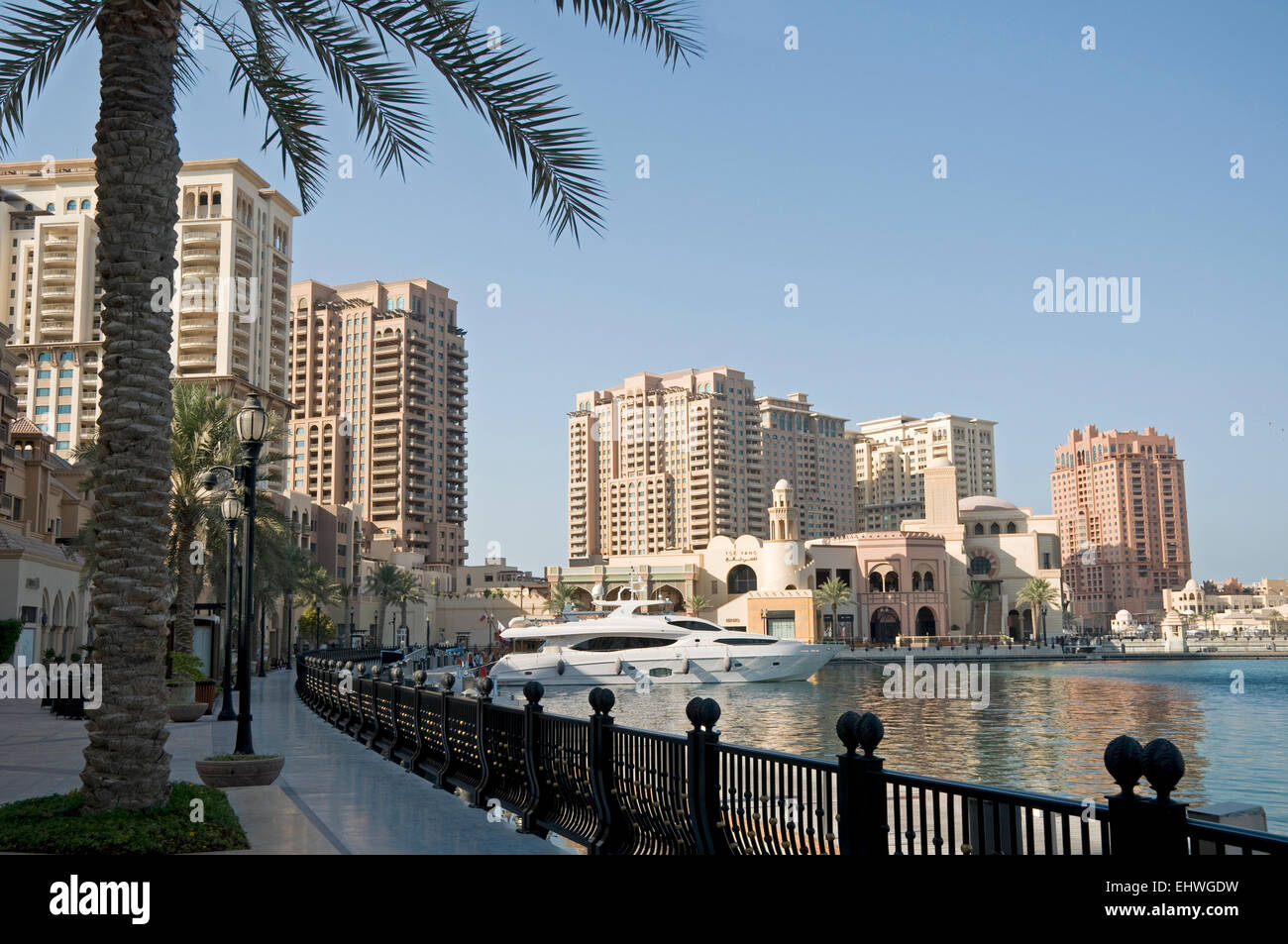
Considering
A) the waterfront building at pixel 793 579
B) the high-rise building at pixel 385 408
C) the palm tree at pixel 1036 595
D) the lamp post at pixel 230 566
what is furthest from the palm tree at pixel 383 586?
the lamp post at pixel 230 566

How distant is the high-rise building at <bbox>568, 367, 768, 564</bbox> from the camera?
7298 inches

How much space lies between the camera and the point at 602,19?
32.0ft

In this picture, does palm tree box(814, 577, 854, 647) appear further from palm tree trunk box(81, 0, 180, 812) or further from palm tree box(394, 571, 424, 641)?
palm tree trunk box(81, 0, 180, 812)

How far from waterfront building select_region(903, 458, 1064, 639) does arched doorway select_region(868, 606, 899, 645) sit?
1045 cm

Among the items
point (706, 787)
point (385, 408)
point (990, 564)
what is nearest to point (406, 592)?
point (385, 408)

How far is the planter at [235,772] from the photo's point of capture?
41.4 feet

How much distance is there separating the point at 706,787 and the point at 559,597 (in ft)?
390

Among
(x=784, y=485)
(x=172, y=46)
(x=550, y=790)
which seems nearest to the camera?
(x=172, y=46)

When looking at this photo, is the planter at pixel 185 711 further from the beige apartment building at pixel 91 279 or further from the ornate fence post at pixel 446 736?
the beige apartment building at pixel 91 279

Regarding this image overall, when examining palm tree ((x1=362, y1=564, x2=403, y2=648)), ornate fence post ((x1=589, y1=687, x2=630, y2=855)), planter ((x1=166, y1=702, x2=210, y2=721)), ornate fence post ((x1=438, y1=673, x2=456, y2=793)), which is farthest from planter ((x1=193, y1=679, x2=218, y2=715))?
palm tree ((x1=362, y1=564, x2=403, y2=648))

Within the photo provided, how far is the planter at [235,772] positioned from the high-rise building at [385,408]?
5407 inches
